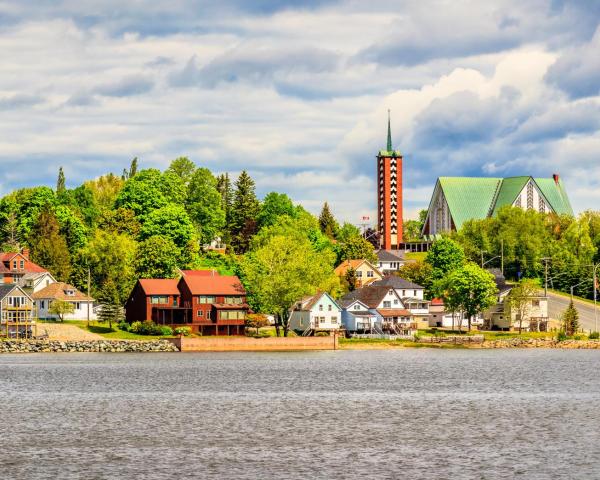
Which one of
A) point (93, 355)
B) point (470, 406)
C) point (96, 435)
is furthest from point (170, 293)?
point (96, 435)

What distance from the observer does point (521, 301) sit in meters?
167

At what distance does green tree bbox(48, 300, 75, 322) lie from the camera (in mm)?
146000

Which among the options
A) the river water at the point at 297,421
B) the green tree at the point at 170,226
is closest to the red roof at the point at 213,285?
the green tree at the point at 170,226

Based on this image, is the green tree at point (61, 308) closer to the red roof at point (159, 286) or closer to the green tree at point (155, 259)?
the red roof at point (159, 286)

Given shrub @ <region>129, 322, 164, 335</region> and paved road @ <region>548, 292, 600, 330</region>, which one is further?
paved road @ <region>548, 292, 600, 330</region>

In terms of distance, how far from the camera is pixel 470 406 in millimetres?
71375

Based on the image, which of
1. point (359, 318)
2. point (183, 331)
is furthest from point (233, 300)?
point (359, 318)

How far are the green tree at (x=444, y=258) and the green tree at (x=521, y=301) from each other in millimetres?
20099

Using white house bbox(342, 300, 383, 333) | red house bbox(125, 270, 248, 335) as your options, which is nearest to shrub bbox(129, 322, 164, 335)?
red house bbox(125, 270, 248, 335)

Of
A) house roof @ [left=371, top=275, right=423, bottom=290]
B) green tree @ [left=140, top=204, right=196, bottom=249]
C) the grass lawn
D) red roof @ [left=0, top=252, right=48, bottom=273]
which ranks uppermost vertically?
green tree @ [left=140, top=204, right=196, bottom=249]

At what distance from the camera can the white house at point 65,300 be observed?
150125mm

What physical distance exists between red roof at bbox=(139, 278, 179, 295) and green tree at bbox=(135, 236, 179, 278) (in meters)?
6.18

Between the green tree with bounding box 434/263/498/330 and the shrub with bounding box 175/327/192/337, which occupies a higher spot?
the green tree with bounding box 434/263/498/330

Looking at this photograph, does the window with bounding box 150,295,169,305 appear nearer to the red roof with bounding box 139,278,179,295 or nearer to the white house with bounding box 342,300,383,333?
the red roof with bounding box 139,278,179,295
